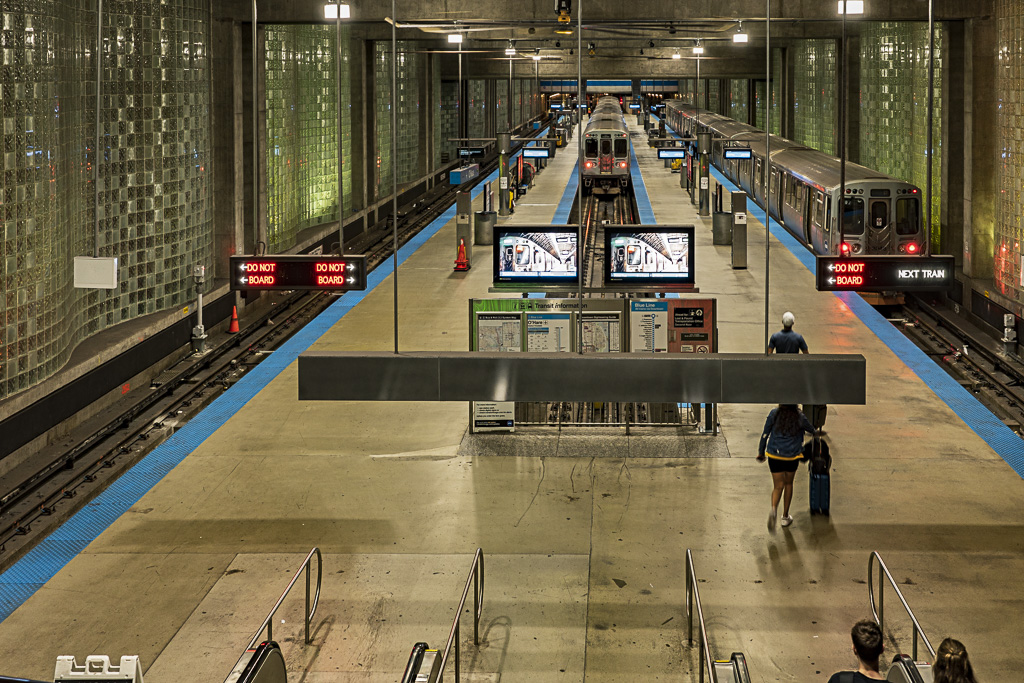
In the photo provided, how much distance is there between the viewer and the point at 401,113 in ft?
147

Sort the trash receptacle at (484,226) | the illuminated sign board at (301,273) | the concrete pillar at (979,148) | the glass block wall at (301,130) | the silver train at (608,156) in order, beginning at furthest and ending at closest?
the silver train at (608,156) < the trash receptacle at (484,226) < the glass block wall at (301,130) < the concrete pillar at (979,148) < the illuminated sign board at (301,273)

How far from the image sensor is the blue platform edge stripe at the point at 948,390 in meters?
14.3

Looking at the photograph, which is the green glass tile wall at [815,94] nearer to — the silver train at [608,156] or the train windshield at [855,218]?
the silver train at [608,156]

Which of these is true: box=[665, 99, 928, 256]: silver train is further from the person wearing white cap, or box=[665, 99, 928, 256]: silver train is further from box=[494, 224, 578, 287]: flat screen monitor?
the person wearing white cap

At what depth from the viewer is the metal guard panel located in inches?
354

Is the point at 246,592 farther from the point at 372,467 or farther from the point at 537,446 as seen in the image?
the point at 537,446

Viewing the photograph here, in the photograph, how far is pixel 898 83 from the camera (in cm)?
3070

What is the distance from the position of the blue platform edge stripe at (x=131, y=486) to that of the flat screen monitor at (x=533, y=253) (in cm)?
421

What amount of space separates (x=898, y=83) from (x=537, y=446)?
20621 millimetres

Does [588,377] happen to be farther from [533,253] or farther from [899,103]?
[899,103]

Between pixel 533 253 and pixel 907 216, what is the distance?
37.5 ft

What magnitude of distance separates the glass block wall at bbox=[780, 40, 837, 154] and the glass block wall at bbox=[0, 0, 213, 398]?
23.4 meters

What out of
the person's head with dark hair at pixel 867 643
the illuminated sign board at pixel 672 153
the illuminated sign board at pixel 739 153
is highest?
the illuminated sign board at pixel 672 153

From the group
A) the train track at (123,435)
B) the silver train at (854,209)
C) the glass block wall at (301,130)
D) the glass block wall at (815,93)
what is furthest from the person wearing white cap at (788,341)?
the glass block wall at (815,93)
